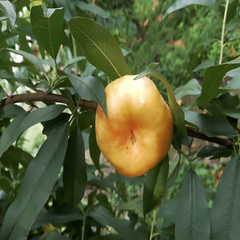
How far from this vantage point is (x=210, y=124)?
324mm

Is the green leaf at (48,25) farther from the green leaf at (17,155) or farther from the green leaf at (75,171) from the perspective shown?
the green leaf at (17,155)

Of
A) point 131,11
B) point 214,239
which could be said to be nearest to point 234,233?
point 214,239

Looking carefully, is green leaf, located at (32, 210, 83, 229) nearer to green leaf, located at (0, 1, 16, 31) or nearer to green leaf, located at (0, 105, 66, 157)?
green leaf, located at (0, 105, 66, 157)

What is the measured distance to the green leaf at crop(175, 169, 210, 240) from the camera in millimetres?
306

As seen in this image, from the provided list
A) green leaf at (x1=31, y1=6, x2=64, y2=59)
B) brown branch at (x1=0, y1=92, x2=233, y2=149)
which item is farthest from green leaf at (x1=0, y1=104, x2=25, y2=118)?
green leaf at (x1=31, y1=6, x2=64, y2=59)

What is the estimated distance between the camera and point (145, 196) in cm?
35

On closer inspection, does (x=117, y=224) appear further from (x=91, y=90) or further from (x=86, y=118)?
(x=91, y=90)

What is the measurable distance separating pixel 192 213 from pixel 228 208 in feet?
0.16

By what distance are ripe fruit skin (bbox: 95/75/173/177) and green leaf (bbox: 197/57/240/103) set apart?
80mm

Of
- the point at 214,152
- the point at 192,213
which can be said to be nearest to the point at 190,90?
the point at 214,152

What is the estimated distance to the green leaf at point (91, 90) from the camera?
25 cm

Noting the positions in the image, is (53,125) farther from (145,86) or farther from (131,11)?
(131,11)

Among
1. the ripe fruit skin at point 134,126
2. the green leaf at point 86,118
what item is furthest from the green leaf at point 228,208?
the green leaf at point 86,118

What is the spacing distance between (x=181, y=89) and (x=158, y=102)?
0.25 meters
